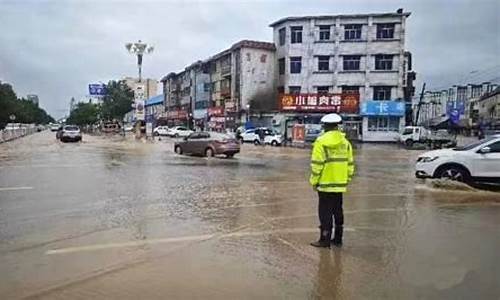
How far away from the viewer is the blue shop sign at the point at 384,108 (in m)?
51.2

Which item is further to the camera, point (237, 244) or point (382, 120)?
point (382, 120)

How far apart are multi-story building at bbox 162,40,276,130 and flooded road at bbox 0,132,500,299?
4707 cm

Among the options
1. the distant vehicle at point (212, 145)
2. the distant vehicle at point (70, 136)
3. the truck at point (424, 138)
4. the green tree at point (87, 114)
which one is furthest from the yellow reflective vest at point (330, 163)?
the green tree at point (87, 114)

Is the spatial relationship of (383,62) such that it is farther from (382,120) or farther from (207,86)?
(207,86)

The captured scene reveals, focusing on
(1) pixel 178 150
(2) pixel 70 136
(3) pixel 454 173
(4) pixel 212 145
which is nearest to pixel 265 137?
(2) pixel 70 136

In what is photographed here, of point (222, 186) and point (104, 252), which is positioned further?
point (222, 186)

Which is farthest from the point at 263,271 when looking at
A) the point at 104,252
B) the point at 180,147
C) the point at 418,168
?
the point at 180,147

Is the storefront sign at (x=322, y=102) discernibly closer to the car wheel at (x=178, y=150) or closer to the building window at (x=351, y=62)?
the building window at (x=351, y=62)

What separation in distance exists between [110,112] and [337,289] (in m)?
86.1

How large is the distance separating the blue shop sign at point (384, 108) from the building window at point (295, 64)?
816cm

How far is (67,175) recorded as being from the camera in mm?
16062

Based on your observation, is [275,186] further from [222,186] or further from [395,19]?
[395,19]

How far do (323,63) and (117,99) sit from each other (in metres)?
42.6

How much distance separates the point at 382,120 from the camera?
52.1 m
